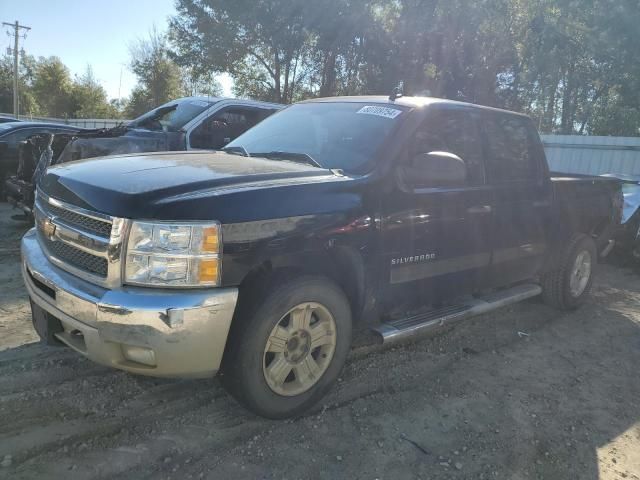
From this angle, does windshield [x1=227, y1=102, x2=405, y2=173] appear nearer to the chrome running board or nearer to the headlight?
the chrome running board

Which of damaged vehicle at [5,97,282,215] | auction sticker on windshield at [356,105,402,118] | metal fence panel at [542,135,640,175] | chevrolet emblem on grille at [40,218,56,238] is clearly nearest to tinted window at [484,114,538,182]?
auction sticker on windshield at [356,105,402,118]

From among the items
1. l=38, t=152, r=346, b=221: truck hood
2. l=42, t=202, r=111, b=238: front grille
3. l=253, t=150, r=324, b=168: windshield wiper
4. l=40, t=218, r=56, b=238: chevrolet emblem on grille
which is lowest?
l=40, t=218, r=56, b=238: chevrolet emblem on grille

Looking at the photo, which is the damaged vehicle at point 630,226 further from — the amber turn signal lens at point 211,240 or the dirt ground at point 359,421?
the amber turn signal lens at point 211,240

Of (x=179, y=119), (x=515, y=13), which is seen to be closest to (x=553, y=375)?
(x=179, y=119)

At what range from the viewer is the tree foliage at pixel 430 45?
21.6 meters

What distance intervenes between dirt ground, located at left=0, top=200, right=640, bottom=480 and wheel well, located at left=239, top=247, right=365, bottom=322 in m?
0.70

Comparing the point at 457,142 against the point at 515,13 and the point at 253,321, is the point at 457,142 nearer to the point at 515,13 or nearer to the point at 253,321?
the point at 253,321

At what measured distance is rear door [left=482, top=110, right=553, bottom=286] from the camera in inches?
171

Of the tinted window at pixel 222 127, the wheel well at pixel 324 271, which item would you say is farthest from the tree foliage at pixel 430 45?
the wheel well at pixel 324 271

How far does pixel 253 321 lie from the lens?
9.16ft

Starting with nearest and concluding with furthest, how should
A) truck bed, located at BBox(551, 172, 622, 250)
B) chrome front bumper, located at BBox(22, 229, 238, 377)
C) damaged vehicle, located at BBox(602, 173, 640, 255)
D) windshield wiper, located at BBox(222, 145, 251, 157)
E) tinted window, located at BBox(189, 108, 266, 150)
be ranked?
1. chrome front bumper, located at BBox(22, 229, 238, 377)
2. windshield wiper, located at BBox(222, 145, 251, 157)
3. truck bed, located at BBox(551, 172, 622, 250)
4. damaged vehicle, located at BBox(602, 173, 640, 255)
5. tinted window, located at BBox(189, 108, 266, 150)

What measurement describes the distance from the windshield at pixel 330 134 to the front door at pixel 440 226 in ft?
0.80

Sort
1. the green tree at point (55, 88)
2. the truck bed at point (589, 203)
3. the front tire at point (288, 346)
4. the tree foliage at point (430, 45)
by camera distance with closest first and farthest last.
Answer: the front tire at point (288, 346) → the truck bed at point (589, 203) → the tree foliage at point (430, 45) → the green tree at point (55, 88)

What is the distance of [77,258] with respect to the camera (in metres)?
2.88
